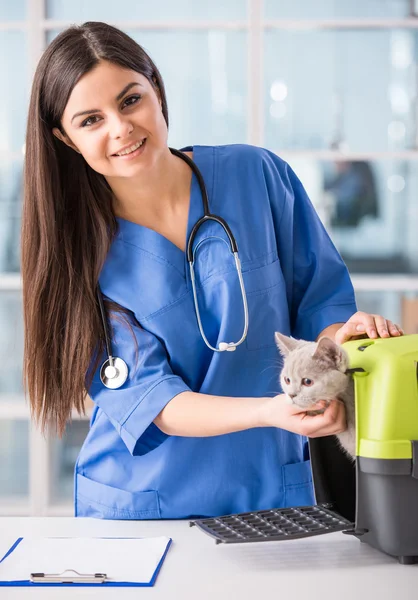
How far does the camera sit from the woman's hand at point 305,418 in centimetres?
118

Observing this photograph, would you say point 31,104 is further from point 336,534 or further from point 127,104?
point 336,534

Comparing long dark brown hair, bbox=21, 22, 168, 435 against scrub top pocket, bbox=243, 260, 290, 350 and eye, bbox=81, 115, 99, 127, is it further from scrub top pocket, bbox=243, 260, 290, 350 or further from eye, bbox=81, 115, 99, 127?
scrub top pocket, bbox=243, 260, 290, 350

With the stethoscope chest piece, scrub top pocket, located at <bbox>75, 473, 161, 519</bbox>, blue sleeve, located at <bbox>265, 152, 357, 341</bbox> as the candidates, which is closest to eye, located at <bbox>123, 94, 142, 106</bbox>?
blue sleeve, located at <bbox>265, 152, 357, 341</bbox>

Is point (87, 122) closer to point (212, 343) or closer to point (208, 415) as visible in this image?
point (212, 343)

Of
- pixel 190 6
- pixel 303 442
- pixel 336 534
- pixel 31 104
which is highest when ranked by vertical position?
pixel 190 6

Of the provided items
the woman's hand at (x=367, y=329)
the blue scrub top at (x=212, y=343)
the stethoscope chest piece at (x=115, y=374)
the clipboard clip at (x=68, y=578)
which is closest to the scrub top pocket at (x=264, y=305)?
the blue scrub top at (x=212, y=343)

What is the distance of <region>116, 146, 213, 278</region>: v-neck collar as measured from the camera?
4.98ft

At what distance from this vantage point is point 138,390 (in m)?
1.41

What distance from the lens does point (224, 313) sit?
4.79ft

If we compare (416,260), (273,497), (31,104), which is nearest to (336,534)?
(273,497)

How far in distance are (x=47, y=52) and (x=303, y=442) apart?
0.93 metres

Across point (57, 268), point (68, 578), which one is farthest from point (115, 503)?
point (57, 268)

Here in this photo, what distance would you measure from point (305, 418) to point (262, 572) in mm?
245

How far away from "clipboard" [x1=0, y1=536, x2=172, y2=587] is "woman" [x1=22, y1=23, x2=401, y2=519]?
7.0 inches
